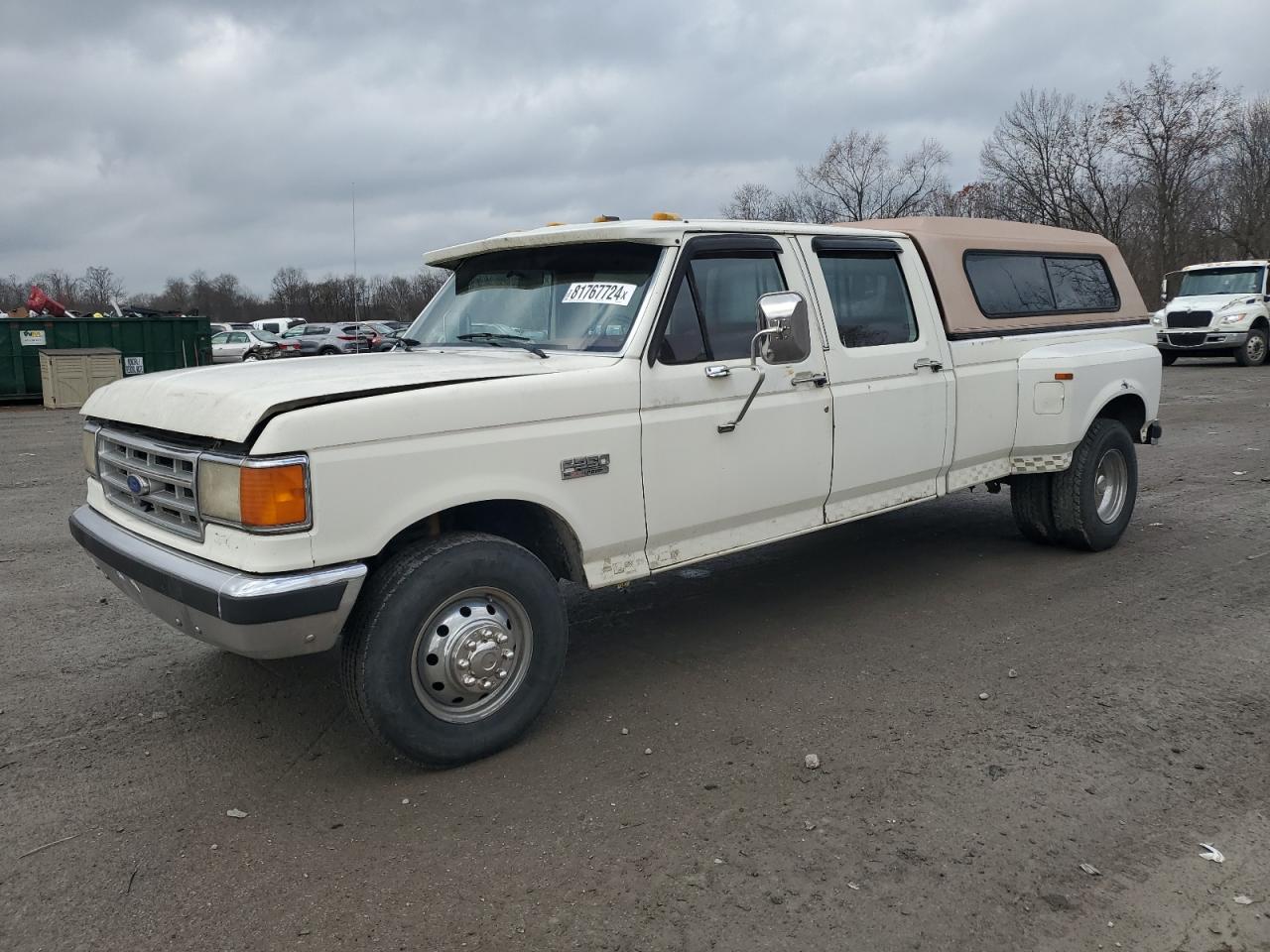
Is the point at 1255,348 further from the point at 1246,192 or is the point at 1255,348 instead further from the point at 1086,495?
the point at 1246,192

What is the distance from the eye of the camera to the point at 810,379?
4715 millimetres

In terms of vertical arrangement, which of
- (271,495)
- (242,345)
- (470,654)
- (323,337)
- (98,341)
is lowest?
(470,654)

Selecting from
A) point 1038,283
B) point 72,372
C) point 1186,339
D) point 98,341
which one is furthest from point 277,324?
A: point 1038,283

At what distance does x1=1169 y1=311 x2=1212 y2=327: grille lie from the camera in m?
22.0

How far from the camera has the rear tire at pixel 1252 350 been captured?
72.5ft

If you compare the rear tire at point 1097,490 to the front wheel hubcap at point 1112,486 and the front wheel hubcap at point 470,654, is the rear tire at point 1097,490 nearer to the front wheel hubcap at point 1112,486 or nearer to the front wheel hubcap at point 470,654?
the front wheel hubcap at point 1112,486

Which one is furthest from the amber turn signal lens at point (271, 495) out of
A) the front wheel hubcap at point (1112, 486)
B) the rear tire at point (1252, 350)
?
the rear tire at point (1252, 350)

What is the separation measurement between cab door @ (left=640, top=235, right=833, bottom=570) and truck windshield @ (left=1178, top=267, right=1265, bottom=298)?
2228 cm

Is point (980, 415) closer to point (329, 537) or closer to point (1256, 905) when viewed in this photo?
point (1256, 905)

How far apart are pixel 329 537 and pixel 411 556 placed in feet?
1.15

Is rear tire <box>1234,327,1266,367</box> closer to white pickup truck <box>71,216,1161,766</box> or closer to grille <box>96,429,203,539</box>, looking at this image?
white pickup truck <box>71,216,1161,766</box>

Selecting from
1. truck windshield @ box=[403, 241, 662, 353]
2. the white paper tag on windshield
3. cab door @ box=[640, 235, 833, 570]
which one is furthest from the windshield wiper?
cab door @ box=[640, 235, 833, 570]

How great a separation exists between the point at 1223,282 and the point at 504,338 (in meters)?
23.5

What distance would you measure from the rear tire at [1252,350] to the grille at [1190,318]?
952mm
